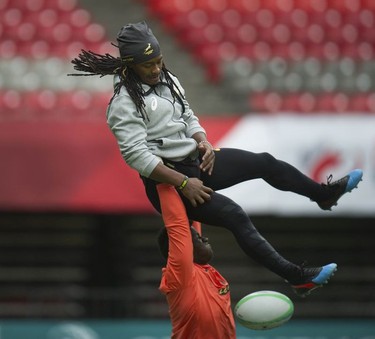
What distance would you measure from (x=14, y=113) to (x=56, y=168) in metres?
1.01

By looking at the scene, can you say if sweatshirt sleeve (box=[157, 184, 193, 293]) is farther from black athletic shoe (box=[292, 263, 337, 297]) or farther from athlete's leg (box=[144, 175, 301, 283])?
black athletic shoe (box=[292, 263, 337, 297])

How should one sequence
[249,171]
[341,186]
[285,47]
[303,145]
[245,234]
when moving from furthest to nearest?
1. [285,47]
2. [303,145]
3. [341,186]
4. [249,171]
5. [245,234]

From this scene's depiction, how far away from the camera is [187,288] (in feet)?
21.7

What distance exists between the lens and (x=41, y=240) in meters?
13.9

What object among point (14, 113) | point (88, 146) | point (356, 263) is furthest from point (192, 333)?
point (356, 263)

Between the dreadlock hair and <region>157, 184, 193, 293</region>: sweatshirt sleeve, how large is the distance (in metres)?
0.48

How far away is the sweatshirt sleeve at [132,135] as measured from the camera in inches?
248

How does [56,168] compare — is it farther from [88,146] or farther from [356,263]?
[356,263]

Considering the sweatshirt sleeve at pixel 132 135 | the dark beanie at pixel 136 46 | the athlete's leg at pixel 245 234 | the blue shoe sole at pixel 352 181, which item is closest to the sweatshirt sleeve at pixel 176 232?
the athlete's leg at pixel 245 234

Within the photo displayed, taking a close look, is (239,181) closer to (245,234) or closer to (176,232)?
(245,234)

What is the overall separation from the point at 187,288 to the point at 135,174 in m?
4.79

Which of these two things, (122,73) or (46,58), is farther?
(46,58)

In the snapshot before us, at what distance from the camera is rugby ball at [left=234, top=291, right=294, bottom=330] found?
6484mm

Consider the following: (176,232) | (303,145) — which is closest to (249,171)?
(176,232)
